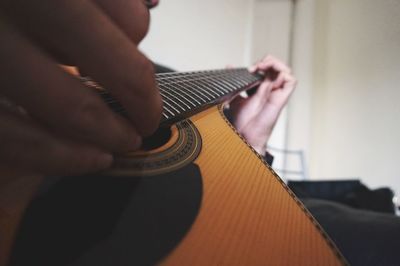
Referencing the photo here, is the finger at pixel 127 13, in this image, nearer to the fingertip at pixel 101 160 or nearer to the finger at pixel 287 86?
the fingertip at pixel 101 160

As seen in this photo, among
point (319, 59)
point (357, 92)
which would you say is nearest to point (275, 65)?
point (357, 92)

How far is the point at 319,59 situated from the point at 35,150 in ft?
6.94

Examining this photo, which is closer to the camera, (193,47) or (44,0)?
(44,0)

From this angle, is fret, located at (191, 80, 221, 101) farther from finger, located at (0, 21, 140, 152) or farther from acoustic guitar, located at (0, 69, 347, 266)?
finger, located at (0, 21, 140, 152)

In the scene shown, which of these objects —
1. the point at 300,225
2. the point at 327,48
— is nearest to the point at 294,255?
the point at 300,225

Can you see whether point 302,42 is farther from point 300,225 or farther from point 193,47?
point 300,225

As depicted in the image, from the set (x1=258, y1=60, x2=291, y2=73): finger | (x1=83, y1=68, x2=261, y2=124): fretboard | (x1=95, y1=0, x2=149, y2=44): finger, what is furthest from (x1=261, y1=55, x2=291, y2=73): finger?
(x1=95, y1=0, x2=149, y2=44): finger

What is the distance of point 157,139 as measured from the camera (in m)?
0.41

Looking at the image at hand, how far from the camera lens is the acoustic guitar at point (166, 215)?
25 centimetres

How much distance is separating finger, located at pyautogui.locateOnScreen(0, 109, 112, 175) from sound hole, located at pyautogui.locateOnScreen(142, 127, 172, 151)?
17 centimetres

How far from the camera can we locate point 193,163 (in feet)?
1.23

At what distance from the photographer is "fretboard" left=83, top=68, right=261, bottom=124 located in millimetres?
428

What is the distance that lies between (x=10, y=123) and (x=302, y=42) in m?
2.19

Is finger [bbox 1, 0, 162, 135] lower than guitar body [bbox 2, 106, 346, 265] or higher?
higher
